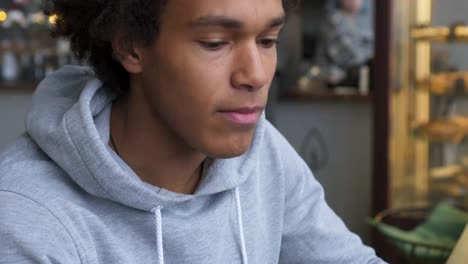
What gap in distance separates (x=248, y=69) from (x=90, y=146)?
0.83ft

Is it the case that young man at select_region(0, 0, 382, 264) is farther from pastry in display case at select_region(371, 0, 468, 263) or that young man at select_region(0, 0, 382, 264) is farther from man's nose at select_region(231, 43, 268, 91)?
pastry in display case at select_region(371, 0, 468, 263)

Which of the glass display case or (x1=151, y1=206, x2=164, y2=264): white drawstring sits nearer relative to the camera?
(x1=151, y1=206, x2=164, y2=264): white drawstring

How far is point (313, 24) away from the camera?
12.9 ft

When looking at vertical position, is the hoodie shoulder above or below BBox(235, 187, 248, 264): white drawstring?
above

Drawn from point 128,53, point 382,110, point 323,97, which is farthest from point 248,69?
point 323,97

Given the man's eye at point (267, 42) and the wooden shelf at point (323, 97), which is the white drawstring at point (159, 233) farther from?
the wooden shelf at point (323, 97)

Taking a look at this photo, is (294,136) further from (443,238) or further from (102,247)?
(102,247)

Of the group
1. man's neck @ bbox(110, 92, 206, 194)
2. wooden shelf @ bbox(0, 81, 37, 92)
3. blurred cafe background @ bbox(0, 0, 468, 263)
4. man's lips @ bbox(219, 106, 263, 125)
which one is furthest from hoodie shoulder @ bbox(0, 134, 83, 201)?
wooden shelf @ bbox(0, 81, 37, 92)

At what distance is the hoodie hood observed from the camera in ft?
3.67

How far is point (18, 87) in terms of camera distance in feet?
13.4

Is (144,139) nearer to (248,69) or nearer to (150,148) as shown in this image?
(150,148)

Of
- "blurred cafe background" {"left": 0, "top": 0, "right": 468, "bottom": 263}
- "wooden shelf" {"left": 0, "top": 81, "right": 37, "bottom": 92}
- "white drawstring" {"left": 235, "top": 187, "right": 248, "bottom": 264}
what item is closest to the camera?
"white drawstring" {"left": 235, "top": 187, "right": 248, "bottom": 264}

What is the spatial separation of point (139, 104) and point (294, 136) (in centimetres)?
281

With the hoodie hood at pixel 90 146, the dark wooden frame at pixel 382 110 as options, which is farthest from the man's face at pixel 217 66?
the dark wooden frame at pixel 382 110
